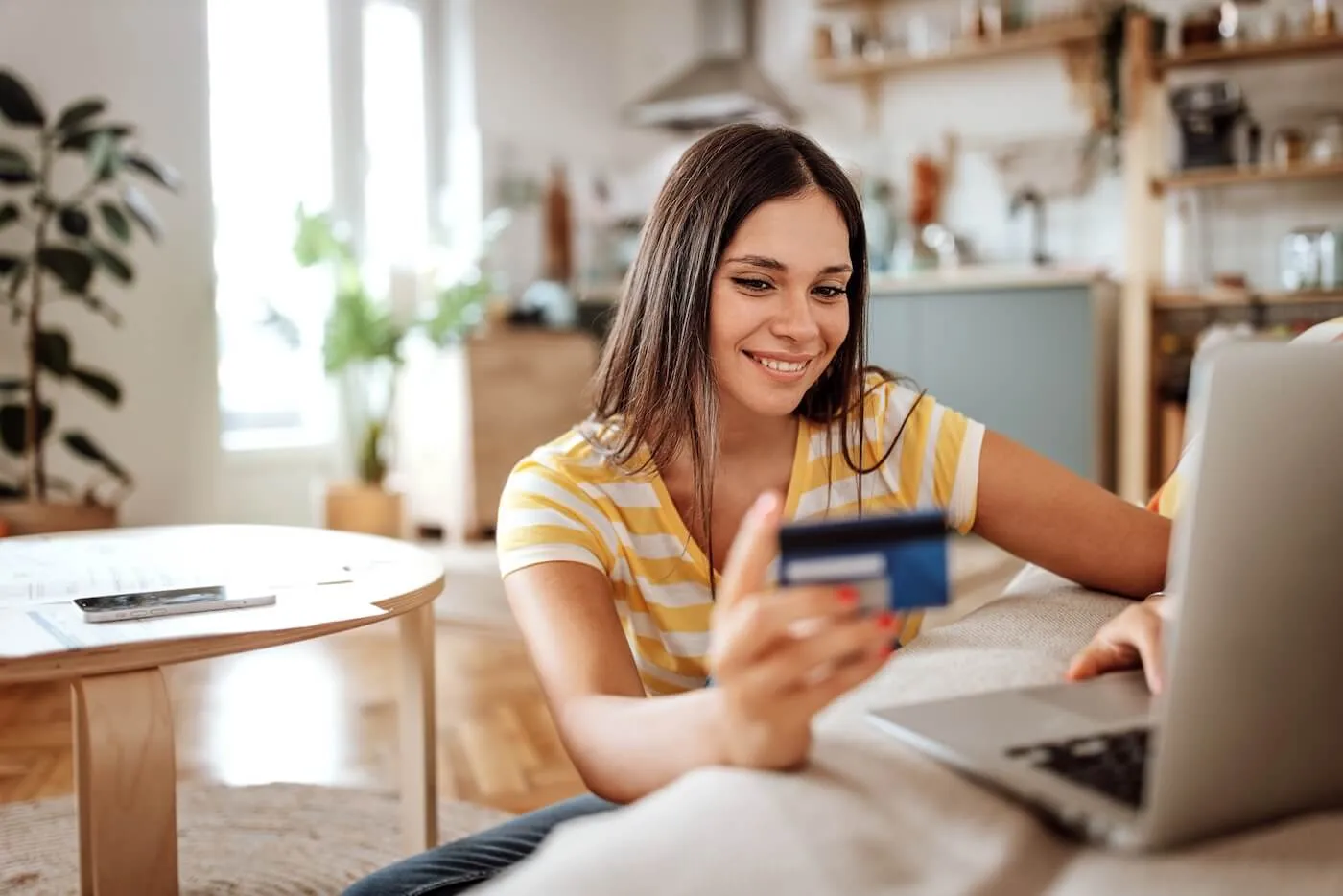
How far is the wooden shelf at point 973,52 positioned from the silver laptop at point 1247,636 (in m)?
4.03

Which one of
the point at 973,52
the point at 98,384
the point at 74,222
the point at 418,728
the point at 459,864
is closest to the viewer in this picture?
the point at 459,864

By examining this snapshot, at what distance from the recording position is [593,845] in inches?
19.4

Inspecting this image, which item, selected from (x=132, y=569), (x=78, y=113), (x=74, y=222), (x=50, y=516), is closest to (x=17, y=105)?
(x=78, y=113)

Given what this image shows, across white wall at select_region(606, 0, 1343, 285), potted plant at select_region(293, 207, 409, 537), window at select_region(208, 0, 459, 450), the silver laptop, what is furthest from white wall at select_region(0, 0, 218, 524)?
the silver laptop

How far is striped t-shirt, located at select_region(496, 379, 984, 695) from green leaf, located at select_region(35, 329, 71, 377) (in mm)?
2317

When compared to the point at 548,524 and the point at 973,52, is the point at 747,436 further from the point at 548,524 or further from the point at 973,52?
the point at 973,52

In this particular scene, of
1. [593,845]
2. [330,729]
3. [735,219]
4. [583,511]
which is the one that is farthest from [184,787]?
[593,845]

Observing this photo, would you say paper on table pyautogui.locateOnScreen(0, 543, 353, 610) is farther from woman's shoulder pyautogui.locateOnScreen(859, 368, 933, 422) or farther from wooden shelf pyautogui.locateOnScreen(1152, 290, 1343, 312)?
wooden shelf pyautogui.locateOnScreen(1152, 290, 1343, 312)

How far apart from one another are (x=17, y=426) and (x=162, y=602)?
2329mm

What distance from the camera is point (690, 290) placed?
1.06 m

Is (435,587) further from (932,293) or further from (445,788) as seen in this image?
(932,293)

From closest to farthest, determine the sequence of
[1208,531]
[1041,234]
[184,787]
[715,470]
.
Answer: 1. [1208,531]
2. [715,470]
3. [184,787]
4. [1041,234]

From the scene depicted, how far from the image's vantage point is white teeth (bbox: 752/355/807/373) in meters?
1.05

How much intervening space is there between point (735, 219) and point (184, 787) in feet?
4.93
